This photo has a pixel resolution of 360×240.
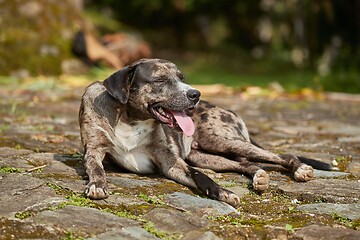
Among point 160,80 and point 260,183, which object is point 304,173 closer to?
point 260,183

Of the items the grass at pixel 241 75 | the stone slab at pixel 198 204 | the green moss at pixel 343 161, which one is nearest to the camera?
the stone slab at pixel 198 204

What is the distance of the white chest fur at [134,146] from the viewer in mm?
4719

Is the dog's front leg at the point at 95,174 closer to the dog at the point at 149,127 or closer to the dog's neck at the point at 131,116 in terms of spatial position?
the dog at the point at 149,127

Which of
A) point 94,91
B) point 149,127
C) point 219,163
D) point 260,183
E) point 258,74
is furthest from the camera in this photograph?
point 258,74

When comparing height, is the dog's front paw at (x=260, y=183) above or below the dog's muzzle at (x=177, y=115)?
below

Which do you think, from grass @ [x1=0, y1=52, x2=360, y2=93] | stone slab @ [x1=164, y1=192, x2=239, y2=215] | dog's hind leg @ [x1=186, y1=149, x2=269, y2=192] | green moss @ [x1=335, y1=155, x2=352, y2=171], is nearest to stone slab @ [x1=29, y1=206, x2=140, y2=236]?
stone slab @ [x1=164, y1=192, x2=239, y2=215]

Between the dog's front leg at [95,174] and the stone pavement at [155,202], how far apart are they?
0.18 ft

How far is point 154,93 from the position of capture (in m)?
4.64

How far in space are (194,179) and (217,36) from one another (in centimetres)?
2147

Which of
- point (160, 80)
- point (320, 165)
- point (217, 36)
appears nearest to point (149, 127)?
point (160, 80)

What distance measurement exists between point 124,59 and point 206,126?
9630mm

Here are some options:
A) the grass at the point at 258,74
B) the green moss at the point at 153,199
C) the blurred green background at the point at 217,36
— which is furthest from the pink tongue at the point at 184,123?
the blurred green background at the point at 217,36

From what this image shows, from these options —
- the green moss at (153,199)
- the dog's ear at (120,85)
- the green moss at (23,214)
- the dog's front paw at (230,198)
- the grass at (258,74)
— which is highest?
the dog's ear at (120,85)

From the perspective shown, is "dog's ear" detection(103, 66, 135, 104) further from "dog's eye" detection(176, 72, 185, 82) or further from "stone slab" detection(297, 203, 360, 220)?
"stone slab" detection(297, 203, 360, 220)
